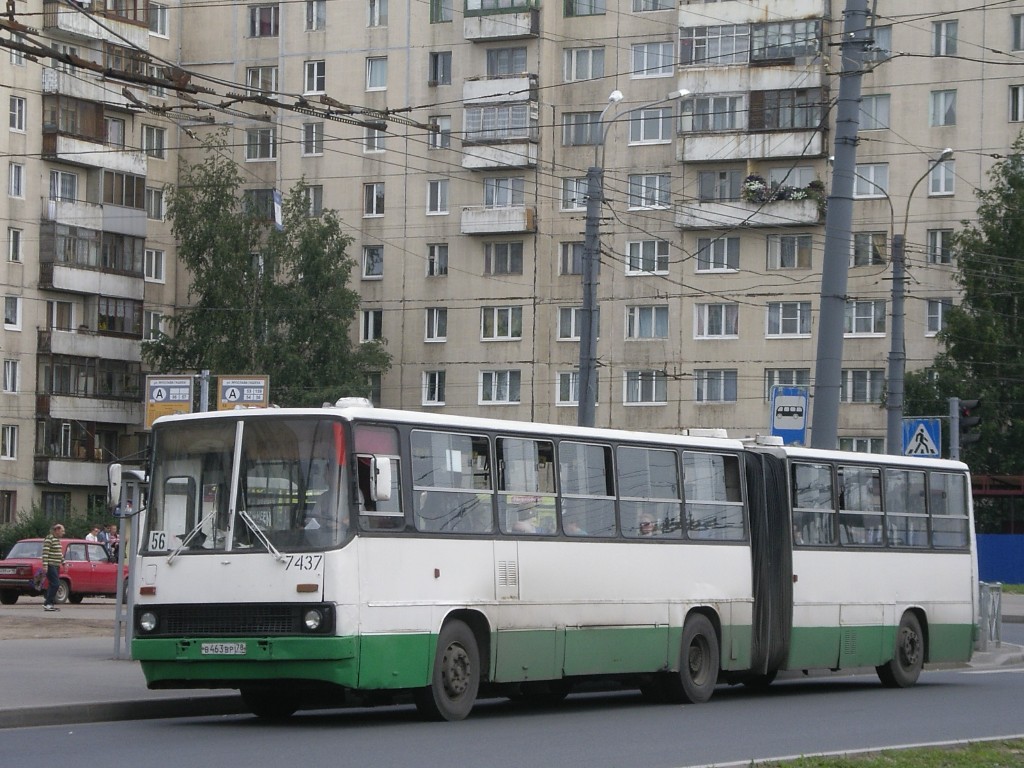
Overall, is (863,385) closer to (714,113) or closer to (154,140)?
(714,113)

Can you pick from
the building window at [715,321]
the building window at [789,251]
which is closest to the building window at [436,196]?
the building window at [715,321]

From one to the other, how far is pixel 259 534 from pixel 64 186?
5351 cm

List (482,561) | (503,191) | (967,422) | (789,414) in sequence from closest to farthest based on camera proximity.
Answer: (482,561) < (789,414) < (967,422) < (503,191)

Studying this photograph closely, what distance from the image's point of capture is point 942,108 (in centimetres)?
6281

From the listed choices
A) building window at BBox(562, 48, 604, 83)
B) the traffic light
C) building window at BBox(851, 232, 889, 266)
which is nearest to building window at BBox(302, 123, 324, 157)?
building window at BBox(562, 48, 604, 83)

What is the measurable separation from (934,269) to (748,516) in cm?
4461

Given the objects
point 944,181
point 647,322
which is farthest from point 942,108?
point 647,322

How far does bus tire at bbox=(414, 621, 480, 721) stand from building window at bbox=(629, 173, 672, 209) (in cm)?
4984

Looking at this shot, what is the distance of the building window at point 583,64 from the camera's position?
66312 millimetres

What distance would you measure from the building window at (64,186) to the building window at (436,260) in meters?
12.2

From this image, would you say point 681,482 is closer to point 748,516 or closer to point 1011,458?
point 748,516

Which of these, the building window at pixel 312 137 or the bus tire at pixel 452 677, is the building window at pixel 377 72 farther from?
the bus tire at pixel 452 677

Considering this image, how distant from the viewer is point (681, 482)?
759 inches

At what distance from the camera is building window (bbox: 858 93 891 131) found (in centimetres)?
6359
